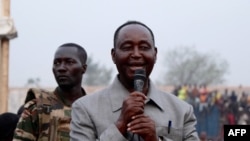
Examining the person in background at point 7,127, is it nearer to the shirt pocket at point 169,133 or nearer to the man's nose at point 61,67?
the man's nose at point 61,67

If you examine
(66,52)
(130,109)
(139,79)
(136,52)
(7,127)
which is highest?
(66,52)

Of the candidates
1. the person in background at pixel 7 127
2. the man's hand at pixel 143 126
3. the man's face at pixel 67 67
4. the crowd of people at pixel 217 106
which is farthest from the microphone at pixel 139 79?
the crowd of people at pixel 217 106

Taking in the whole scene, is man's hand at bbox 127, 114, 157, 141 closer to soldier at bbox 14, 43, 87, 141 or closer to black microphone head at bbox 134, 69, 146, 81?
black microphone head at bbox 134, 69, 146, 81

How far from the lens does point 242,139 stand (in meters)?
3.30

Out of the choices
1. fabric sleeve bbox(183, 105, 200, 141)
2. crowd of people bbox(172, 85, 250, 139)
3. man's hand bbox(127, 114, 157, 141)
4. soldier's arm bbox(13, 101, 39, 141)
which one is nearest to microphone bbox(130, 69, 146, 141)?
man's hand bbox(127, 114, 157, 141)

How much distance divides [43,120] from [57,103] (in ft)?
0.55

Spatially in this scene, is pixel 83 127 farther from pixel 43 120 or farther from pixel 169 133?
pixel 43 120

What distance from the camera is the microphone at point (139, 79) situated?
216cm

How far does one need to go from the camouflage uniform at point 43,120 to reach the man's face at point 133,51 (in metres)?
Answer: 1.57

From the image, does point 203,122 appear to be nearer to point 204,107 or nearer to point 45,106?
point 204,107


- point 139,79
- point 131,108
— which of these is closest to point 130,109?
point 131,108

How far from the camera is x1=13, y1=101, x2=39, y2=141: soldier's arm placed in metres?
3.73

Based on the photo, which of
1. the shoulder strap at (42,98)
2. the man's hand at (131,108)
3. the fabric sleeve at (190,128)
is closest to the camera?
the man's hand at (131,108)

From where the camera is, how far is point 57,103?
12.9 ft
